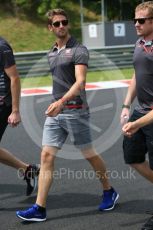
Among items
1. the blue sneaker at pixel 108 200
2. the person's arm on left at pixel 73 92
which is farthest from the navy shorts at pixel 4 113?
the blue sneaker at pixel 108 200

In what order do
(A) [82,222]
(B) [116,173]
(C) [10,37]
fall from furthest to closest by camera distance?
(C) [10,37] < (B) [116,173] < (A) [82,222]

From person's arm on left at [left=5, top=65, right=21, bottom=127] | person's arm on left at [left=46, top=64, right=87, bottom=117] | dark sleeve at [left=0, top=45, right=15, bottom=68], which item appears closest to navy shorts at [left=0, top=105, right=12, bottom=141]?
person's arm on left at [left=5, top=65, right=21, bottom=127]

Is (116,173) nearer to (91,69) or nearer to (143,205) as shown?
(143,205)

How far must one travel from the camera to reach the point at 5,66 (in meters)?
4.44

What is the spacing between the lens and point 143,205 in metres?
4.61

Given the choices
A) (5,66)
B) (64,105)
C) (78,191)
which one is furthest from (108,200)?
(5,66)

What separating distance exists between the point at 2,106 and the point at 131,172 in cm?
185

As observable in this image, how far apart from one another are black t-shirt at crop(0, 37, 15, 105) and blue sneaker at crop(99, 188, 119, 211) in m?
1.18

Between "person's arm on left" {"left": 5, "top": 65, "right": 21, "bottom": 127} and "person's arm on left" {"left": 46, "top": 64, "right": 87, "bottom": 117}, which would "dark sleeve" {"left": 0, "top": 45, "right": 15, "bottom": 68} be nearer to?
"person's arm on left" {"left": 5, "top": 65, "right": 21, "bottom": 127}

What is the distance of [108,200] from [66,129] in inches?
29.7

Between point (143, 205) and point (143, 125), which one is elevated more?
point (143, 125)

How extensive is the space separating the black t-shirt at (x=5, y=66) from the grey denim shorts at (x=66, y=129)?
1.62 ft

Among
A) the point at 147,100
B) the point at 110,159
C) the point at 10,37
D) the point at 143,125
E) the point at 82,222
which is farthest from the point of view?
the point at 10,37

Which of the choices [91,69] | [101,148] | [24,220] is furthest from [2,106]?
[91,69]
